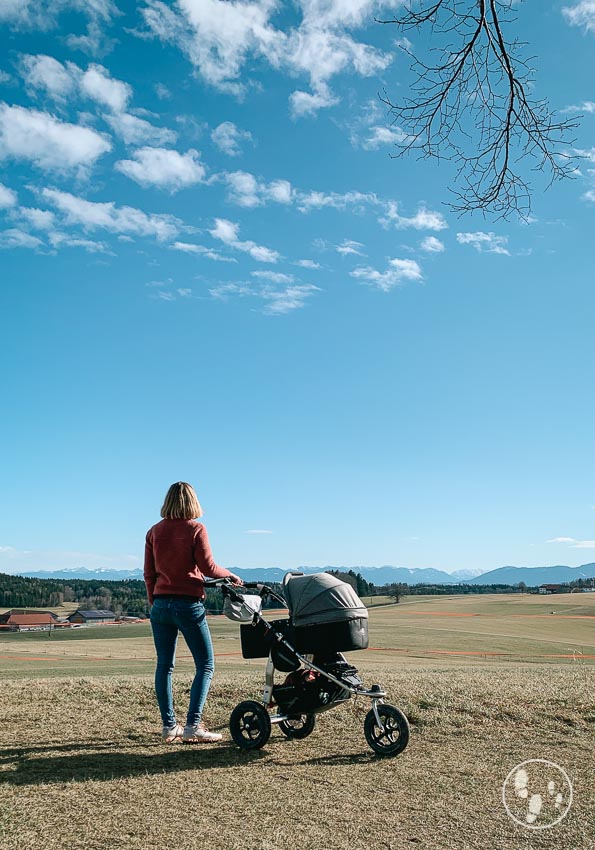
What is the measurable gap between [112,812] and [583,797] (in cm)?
317

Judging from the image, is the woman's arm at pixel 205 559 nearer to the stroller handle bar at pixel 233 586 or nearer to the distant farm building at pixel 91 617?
the stroller handle bar at pixel 233 586

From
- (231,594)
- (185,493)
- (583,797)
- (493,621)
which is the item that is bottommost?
(493,621)

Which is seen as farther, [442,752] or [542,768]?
[442,752]

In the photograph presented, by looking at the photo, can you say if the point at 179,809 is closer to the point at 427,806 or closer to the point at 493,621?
the point at 427,806

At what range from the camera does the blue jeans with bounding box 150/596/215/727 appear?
632cm

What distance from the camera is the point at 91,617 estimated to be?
121000mm

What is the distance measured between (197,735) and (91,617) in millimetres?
123699

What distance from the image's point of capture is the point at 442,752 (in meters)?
5.89

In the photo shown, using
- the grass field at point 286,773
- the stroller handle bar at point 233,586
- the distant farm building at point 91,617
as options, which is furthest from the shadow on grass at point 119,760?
the distant farm building at point 91,617

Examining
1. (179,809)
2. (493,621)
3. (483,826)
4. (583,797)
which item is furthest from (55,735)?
(493,621)

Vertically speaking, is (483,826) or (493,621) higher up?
(483,826)

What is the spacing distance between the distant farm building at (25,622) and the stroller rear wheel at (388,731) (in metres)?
103

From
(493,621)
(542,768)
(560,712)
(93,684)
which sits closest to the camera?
(542,768)

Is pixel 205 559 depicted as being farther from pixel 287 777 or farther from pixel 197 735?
pixel 287 777
